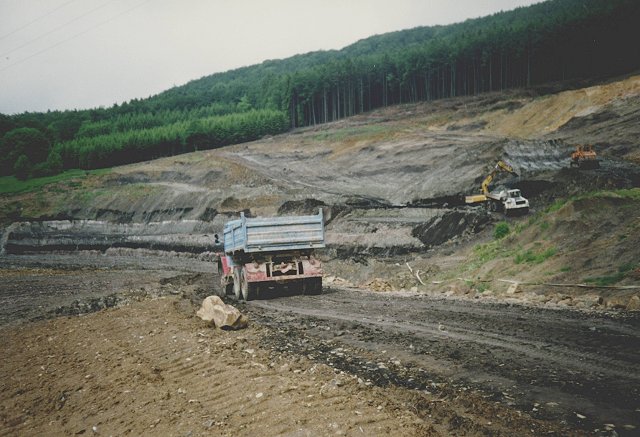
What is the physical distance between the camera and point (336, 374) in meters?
7.65

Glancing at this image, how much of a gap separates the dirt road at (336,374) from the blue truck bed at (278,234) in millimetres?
3288

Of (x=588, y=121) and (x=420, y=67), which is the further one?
(x=420, y=67)

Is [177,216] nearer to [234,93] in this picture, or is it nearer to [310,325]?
[310,325]

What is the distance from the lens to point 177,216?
5422 cm

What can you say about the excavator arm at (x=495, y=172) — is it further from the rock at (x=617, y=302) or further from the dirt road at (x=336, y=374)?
the rock at (x=617, y=302)

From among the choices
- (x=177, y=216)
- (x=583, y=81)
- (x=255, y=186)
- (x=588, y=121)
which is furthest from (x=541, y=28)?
(x=177, y=216)

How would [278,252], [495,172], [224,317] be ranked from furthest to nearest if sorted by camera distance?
[495,172] → [278,252] → [224,317]

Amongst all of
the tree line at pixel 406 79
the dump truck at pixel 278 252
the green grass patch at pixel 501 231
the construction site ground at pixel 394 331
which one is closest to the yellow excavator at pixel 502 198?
the construction site ground at pixel 394 331

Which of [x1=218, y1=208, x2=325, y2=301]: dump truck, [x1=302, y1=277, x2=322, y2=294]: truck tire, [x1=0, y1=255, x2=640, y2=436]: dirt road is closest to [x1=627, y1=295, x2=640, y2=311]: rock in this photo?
[x1=0, y1=255, x2=640, y2=436]: dirt road

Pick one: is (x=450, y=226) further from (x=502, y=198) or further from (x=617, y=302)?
(x=617, y=302)

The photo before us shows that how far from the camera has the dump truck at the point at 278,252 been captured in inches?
668

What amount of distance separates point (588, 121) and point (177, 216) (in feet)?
137

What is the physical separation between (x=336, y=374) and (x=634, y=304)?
26.2 ft

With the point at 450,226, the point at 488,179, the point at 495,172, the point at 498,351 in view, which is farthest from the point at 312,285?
the point at 495,172
